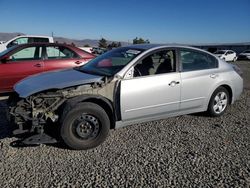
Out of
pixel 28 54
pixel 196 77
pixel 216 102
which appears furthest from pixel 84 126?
pixel 28 54

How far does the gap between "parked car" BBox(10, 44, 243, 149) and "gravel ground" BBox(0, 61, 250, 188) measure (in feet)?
0.92

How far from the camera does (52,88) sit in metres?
3.90

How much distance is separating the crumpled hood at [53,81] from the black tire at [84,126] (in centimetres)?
37

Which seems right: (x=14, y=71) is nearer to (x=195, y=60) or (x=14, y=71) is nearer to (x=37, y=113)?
(x=37, y=113)

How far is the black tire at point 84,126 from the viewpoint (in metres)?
3.86

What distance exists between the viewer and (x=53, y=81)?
4.14 m

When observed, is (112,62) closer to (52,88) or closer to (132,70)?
(132,70)

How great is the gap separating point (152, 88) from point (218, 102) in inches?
71.2

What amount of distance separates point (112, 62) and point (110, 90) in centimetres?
94

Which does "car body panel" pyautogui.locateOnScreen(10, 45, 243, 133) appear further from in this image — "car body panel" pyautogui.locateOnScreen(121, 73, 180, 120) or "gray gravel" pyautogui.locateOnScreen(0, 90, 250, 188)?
"gray gravel" pyautogui.locateOnScreen(0, 90, 250, 188)

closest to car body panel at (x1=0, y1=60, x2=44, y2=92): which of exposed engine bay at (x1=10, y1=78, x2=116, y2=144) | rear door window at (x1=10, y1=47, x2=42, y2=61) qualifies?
rear door window at (x1=10, y1=47, x2=42, y2=61)

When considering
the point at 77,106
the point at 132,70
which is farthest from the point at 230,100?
the point at 77,106

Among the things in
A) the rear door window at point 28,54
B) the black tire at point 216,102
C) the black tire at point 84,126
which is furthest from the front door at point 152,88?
the rear door window at point 28,54

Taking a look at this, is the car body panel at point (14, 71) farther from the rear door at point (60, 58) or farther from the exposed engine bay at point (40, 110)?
the exposed engine bay at point (40, 110)
